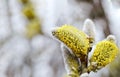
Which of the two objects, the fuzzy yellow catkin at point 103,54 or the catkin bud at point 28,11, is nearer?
the fuzzy yellow catkin at point 103,54

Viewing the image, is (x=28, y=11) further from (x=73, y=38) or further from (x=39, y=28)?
(x=73, y=38)

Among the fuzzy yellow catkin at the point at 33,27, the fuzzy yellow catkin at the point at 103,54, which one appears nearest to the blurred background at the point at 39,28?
the fuzzy yellow catkin at the point at 33,27

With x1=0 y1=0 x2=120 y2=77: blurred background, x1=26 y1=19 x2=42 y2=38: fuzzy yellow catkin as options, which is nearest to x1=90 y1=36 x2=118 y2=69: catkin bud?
x1=0 y1=0 x2=120 y2=77: blurred background

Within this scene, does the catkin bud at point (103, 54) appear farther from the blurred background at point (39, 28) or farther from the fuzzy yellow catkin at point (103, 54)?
the blurred background at point (39, 28)

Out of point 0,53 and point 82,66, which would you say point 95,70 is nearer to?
point 82,66

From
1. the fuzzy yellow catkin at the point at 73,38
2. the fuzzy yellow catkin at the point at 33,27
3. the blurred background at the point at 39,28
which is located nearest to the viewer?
the fuzzy yellow catkin at the point at 73,38

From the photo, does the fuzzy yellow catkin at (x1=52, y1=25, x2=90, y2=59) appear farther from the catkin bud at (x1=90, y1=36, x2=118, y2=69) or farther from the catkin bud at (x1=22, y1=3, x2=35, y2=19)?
the catkin bud at (x1=22, y1=3, x2=35, y2=19)

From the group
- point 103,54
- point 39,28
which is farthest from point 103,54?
point 39,28

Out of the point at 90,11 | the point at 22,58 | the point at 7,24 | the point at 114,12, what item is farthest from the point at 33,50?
the point at 114,12
